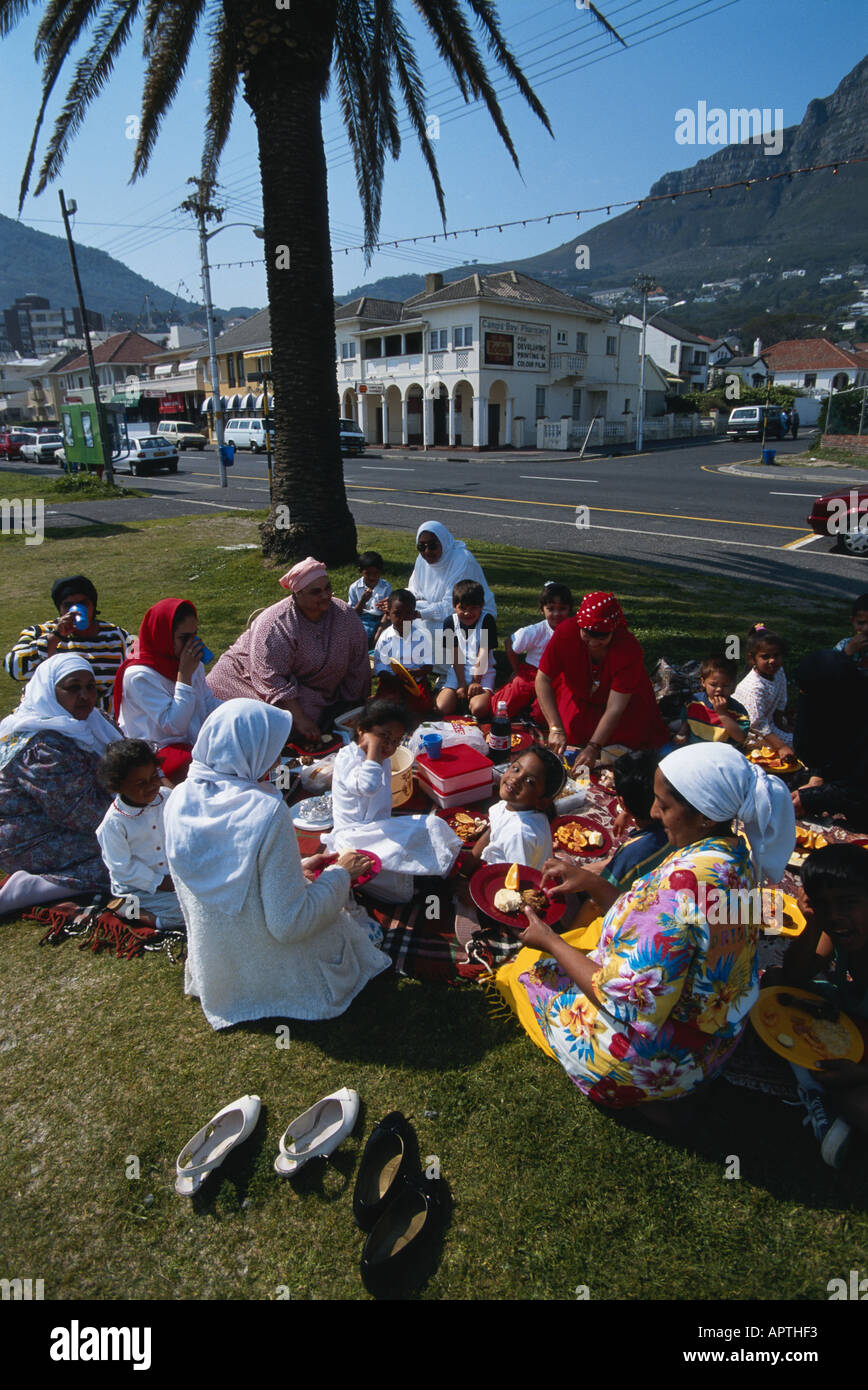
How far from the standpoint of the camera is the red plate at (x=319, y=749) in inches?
241

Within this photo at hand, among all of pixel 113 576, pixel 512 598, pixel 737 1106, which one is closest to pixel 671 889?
pixel 737 1106

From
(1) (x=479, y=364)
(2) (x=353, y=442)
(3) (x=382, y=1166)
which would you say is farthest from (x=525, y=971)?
(1) (x=479, y=364)

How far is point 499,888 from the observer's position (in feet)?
12.4

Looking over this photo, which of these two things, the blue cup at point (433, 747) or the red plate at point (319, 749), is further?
the red plate at point (319, 749)

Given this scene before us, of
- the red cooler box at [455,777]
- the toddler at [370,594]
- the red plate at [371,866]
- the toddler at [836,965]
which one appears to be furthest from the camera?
the toddler at [370,594]

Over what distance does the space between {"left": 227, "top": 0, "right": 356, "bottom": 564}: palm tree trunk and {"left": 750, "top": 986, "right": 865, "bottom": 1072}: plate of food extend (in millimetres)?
8696

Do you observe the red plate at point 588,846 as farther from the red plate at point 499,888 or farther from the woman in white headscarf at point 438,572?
the woman in white headscarf at point 438,572

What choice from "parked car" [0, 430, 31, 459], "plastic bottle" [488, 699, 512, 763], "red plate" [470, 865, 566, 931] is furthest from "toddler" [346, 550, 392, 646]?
"parked car" [0, 430, 31, 459]

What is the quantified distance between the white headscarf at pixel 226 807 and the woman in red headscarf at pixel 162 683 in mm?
1967

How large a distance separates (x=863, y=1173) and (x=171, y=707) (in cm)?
455

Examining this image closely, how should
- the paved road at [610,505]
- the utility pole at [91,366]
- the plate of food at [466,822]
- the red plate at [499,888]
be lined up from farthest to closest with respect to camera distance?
the utility pole at [91,366] < the paved road at [610,505] < the plate of food at [466,822] < the red plate at [499,888]

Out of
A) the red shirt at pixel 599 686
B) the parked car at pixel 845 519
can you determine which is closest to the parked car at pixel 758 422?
the parked car at pixel 845 519
